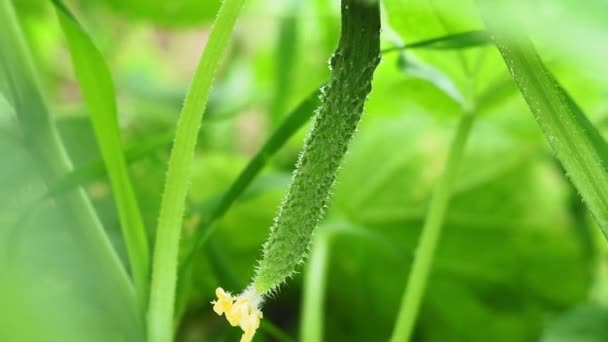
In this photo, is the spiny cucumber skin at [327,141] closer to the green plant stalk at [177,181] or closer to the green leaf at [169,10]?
the green plant stalk at [177,181]

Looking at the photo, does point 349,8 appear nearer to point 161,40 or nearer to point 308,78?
point 308,78

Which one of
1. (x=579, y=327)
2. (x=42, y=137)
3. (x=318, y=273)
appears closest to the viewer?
(x=42, y=137)

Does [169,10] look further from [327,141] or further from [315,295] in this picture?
[327,141]

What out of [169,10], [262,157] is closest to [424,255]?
[262,157]

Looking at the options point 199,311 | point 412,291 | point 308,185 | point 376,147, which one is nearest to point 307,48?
point 376,147

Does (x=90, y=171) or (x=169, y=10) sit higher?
(x=169, y=10)

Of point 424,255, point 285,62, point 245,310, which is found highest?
point 285,62
